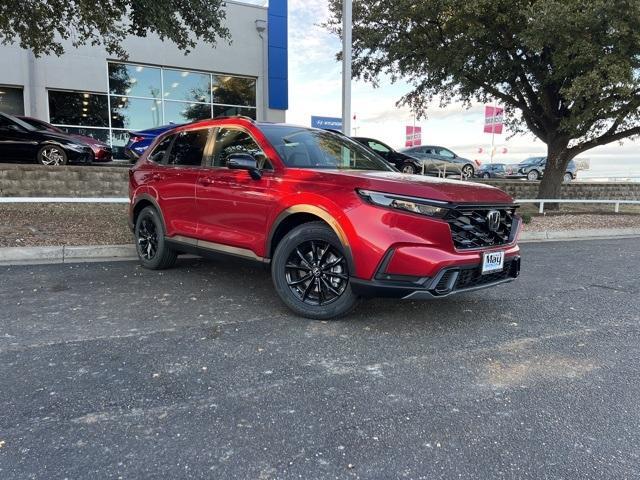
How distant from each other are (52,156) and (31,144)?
513 millimetres

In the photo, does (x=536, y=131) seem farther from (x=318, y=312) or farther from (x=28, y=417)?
(x=28, y=417)

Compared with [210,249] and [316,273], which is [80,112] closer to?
[210,249]

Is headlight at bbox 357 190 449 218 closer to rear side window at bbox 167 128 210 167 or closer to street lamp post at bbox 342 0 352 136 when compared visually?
rear side window at bbox 167 128 210 167

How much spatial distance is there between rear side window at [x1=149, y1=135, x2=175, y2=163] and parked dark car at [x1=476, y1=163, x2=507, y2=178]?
28616 millimetres

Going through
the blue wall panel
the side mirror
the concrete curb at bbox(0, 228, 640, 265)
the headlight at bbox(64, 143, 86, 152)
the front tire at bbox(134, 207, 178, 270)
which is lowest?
the concrete curb at bbox(0, 228, 640, 265)

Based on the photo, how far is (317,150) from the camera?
500 cm

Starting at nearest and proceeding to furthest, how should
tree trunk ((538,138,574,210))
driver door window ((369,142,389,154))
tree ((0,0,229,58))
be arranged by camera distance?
1. tree ((0,0,229,58))
2. tree trunk ((538,138,574,210))
3. driver door window ((369,142,389,154))

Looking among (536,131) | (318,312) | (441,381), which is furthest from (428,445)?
(536,131)

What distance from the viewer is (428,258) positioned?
147 inches

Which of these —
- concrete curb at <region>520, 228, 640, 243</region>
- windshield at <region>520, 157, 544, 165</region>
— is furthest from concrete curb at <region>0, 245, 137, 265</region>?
windshield at <region>520, 157, 544, 165</region>

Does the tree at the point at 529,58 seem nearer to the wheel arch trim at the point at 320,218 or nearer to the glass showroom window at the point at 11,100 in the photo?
the wheel arch trim at the point at 320,218

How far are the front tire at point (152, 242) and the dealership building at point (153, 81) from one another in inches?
563

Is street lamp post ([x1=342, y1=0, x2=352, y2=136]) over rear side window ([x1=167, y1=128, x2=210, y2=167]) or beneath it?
over

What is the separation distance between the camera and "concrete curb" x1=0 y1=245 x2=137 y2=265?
6660mm
